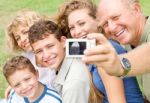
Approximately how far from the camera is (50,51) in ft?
12.3

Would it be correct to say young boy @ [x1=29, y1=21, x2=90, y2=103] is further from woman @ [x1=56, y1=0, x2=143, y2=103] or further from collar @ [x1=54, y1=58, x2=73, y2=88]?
woman @ [x1=56, y1=0, x2=143, y2=103]

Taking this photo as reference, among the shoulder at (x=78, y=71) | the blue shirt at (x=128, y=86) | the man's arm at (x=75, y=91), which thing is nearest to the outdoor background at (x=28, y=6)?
the shoulder at (x=78, y=71)

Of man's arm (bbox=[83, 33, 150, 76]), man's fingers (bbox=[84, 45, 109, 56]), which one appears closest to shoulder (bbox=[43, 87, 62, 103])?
man's arm (bbox=[83, 33, 150, 76])

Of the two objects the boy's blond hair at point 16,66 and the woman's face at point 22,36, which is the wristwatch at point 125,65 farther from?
the woman's face at point 22,36

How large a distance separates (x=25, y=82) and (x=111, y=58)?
1.61 metres

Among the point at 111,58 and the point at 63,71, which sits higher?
the point at 111,58

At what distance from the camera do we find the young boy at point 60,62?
3.41 meters

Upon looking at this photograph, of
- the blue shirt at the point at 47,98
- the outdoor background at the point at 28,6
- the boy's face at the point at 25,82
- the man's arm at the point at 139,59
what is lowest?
the outdoor background at the point at 28,6

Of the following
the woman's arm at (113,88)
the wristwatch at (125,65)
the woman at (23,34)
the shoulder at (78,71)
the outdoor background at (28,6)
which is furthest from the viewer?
the outdoor background at (28,6)

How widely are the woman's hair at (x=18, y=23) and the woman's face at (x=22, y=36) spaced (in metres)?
0.03

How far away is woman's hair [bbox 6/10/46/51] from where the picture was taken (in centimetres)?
438

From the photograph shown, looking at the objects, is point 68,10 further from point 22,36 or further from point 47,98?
point 47,98

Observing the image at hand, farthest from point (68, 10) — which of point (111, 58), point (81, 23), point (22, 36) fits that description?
point (111, 58)

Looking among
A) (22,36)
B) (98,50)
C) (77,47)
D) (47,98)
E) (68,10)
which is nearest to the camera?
(98,50)
